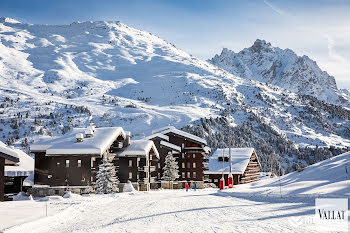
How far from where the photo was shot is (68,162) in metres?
52.1

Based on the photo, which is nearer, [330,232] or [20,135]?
[330,232]

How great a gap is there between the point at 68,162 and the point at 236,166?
44.5 meters

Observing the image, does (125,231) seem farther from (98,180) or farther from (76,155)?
(76,155)

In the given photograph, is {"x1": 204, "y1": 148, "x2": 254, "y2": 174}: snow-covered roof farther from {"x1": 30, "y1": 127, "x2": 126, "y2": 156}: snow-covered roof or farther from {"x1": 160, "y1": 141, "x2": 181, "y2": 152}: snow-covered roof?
{"x1": 30, "y1": 127, "x2": 126, "y2": 156}: snow-covered roof

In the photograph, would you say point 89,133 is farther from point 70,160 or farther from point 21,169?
point 21,169

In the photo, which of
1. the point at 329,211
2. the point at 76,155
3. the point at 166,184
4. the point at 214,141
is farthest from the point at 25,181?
the point at 214,141

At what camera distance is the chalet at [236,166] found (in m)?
83.3

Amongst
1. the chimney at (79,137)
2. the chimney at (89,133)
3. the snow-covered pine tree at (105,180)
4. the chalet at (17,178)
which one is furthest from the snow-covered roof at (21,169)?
the snow-covered pine tree at (105,180)

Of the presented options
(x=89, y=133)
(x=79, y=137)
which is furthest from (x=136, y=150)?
(x=79, y=137)

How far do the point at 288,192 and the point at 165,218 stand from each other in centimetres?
1270

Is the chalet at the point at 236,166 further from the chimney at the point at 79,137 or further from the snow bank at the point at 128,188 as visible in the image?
the chimney at the point at 79,137

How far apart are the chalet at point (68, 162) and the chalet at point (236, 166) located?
1505 inches

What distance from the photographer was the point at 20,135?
199 metres

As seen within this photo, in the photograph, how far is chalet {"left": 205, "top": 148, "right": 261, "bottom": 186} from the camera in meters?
83.3
